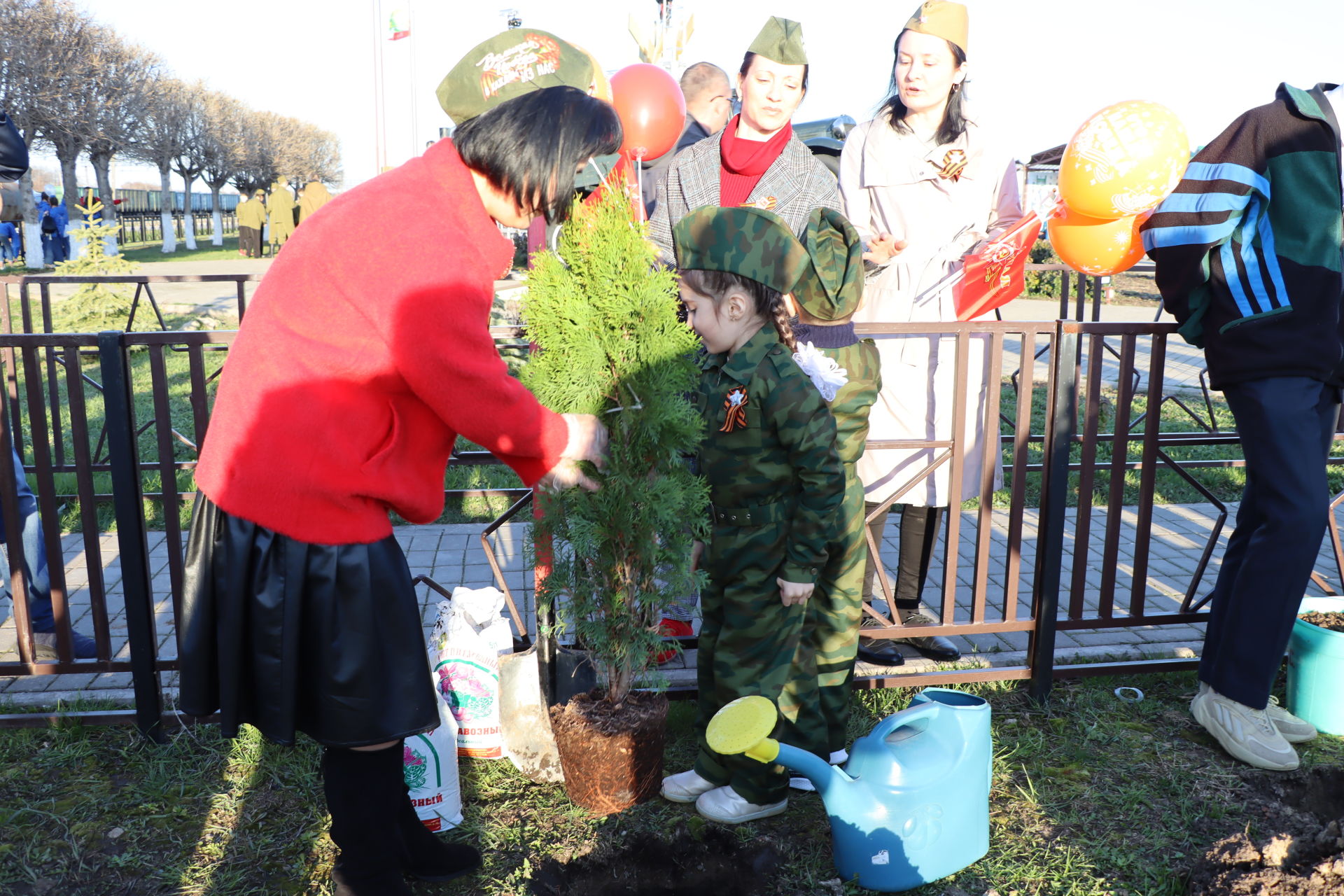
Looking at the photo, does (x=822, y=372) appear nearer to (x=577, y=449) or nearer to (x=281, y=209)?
(x=577, y=449)

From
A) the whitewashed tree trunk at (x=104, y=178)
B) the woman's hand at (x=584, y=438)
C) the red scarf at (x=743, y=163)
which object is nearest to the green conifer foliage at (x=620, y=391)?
Result: the woman's hand at (x=584, y=438)

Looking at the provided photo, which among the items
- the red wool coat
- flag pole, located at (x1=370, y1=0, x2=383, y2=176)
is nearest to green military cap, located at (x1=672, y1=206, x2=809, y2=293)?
the red wool coat

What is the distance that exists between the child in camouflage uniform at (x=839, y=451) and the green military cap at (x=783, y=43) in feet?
2.98

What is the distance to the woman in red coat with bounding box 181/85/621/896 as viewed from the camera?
1766 mm

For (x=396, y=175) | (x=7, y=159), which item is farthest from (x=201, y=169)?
(x=396, y=175)

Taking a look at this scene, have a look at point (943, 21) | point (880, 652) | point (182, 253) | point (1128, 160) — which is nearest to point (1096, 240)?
point (1128, 160)

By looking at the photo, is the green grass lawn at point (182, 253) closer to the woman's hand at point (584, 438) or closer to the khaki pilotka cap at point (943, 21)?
the khaki pilotka cap at point (943, 21)

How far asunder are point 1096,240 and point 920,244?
0.63 m

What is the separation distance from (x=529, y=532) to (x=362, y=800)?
0.85 m

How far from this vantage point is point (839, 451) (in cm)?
271

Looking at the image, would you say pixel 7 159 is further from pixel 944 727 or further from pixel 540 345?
pixel 944 727

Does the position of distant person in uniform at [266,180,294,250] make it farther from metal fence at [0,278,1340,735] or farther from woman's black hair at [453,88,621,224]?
woman's black hair at [453,88,621,224]

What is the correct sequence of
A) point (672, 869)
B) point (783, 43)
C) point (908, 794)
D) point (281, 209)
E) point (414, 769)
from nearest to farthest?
point (908, 794) → point (672, 869) → point (414, 769) → point (783, 43) → point (281, 209)

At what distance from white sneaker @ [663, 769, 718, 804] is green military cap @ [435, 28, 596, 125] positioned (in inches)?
103
